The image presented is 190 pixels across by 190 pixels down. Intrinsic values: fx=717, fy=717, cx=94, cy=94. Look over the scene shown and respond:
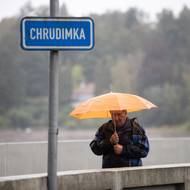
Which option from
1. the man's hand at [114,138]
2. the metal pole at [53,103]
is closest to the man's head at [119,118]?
the man's hand at [114,138]

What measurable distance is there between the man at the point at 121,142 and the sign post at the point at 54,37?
1468mm

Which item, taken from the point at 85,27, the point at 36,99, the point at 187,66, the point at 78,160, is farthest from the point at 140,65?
the point at 85,27

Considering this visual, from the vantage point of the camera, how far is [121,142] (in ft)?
24.5

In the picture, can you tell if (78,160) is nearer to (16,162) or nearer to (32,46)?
(16,162)

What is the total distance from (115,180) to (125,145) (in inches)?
31.3

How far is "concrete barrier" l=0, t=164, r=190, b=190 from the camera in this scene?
6042mm

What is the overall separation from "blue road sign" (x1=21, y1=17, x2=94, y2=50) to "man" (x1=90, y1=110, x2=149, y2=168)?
1.65 metres

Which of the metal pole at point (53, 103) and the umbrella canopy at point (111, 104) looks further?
the umbrella canopy at point (111, 104)

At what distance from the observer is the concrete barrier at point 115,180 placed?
6042 millimetres

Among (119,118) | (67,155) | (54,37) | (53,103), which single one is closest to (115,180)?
(119,118)

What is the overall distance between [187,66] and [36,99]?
2114 centimetres

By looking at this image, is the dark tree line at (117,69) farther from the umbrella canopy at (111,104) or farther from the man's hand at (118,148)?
the man's hand at (118,148)

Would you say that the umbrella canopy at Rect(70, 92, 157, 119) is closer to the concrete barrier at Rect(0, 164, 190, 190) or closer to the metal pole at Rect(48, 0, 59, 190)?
the concrete barrier at Rect(0, 164, 190, 190)

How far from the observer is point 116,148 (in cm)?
741
